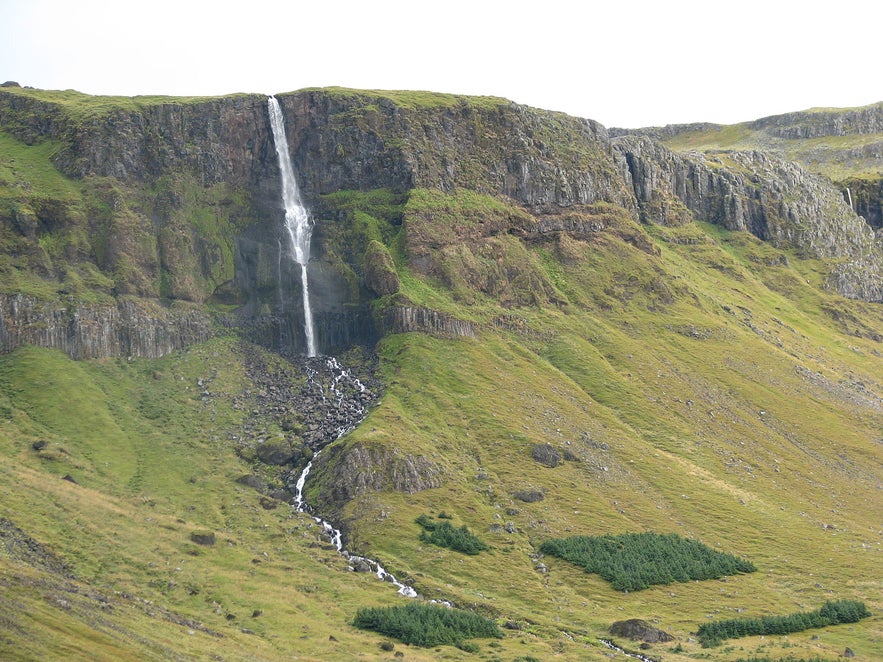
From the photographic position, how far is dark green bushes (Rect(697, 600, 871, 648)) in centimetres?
12031

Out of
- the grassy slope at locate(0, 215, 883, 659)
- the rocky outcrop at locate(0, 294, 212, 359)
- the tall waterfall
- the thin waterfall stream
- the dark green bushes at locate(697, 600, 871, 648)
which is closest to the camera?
the grassy slope at locate(0, 215, 883, 659)

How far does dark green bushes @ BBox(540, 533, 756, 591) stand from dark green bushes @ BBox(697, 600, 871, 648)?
13693 mm

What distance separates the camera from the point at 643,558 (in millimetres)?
138500

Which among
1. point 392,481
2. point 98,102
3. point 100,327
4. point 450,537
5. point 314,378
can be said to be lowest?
point 450,537

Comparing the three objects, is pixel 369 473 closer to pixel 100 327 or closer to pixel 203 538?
pixel 203 538

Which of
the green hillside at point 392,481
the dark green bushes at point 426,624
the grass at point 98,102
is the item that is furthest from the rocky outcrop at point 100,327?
the dark green bushes at point 426,624

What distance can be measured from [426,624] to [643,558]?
36.7 meters

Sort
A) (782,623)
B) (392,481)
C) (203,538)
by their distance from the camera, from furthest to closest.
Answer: (392,481) < (203,538) < (782,623)

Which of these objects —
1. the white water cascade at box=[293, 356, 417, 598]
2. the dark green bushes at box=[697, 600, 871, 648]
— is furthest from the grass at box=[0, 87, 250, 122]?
the dark green bushes at box=[697, 600, 871, 648]

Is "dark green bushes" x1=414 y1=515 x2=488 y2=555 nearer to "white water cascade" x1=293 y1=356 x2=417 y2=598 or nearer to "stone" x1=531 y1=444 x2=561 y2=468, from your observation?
"white water cascade" x1=293 y1=356 x2=417 y2=598

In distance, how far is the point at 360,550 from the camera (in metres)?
134

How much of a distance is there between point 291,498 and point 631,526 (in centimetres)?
4658

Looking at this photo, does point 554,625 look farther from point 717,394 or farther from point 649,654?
point 717,394

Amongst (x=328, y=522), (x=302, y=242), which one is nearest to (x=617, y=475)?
(x=328, y=522)
